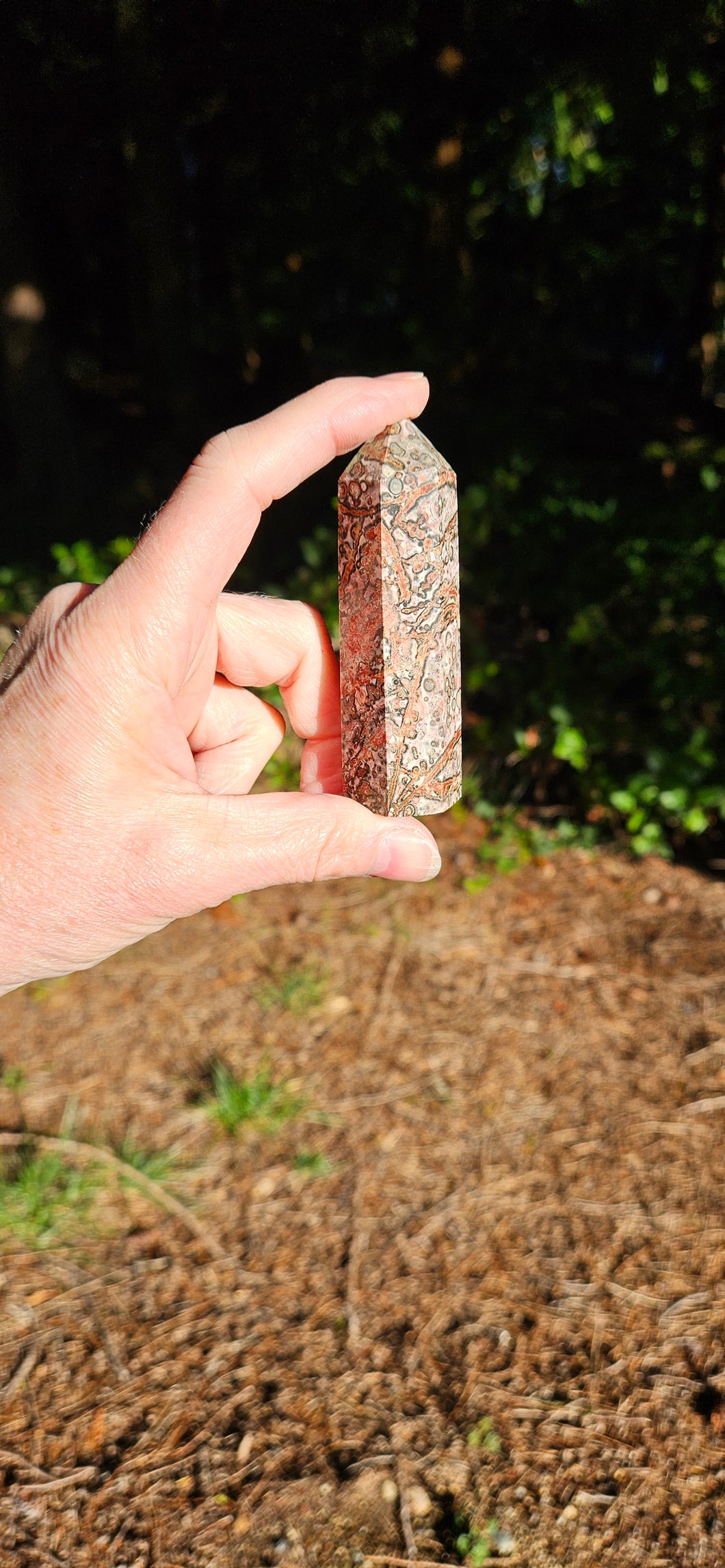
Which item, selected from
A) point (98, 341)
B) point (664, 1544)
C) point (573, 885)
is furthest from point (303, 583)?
point (98, 341)

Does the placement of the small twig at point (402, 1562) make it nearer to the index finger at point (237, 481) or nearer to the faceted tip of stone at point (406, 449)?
the index finger at point (237, 481)

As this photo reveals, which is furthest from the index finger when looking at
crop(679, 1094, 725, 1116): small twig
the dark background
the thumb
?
crop(679, 1094, 725, 1116): small twig

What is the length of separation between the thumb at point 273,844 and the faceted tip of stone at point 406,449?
68 centimetres

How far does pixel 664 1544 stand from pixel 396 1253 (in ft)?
3.11

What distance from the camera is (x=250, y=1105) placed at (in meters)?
3.33

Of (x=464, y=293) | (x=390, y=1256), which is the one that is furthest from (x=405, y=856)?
(x=464, y=293)

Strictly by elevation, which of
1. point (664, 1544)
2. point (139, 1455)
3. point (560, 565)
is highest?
point (560, 565)

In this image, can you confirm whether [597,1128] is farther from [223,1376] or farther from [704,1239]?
[223,1376]

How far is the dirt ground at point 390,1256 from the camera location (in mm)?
2377

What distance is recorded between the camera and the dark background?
14.7 feet

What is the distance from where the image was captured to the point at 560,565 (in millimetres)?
4664

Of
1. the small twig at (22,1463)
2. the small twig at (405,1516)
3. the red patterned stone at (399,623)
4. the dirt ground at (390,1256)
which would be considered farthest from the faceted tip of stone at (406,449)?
the small twig at (22,1463)

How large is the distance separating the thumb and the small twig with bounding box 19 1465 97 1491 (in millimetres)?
1436

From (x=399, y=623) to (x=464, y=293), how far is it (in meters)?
5.44
